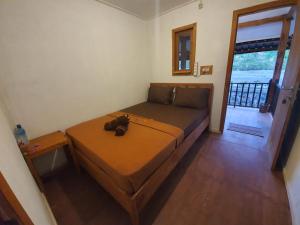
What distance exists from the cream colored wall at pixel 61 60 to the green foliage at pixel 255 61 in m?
4.54

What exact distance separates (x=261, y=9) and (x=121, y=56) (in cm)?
226

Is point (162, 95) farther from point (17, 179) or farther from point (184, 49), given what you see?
point (17, 179)

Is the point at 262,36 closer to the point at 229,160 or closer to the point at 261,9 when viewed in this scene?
the point at 261,9

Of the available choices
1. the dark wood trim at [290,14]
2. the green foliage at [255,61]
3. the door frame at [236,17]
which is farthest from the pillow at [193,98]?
the green foliage at [255,61]

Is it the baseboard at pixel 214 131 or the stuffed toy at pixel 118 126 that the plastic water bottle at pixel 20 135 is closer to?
the stuffed toy at pixel 118 126

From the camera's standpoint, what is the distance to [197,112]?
87.4 inches

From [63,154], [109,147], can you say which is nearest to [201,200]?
[109,147]

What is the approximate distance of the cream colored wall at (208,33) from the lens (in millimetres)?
2154

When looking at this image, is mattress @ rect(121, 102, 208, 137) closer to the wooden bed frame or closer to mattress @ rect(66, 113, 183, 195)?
mattress @ rect(66, 113, 183, 195)

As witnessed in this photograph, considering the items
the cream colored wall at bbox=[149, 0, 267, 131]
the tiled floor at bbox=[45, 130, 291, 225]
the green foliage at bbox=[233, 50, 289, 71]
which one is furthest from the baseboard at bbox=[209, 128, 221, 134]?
the green foliage at bbox=[233, 50, 289, 71]

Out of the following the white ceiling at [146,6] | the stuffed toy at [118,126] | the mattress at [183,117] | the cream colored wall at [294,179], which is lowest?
the cream colored wall at [294,179]

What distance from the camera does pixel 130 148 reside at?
50.1 inches

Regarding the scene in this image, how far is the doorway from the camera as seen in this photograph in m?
2.41

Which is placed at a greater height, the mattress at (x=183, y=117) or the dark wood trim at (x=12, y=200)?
the dark wood trim at (x=12, y=200)
